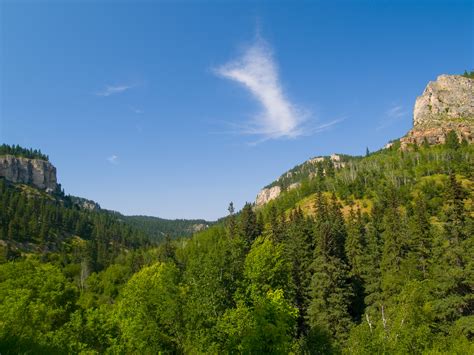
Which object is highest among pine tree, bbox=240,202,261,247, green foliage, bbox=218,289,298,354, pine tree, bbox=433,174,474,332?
pine tree, bbox=240,202,261,247

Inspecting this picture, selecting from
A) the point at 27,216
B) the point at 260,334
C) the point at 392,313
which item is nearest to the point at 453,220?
the point at 392,313

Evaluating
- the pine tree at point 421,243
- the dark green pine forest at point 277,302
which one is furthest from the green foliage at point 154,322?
the pine tree at point 421,243

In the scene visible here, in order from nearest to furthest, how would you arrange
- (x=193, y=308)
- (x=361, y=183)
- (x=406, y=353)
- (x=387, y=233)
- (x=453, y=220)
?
(x=406, y=353), (x=193, y=308), (x=453, y=220), (x=387, y=233), (x=361, y=183)

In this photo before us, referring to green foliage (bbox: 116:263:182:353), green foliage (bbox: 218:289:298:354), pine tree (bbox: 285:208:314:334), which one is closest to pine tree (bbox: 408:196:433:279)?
pine tree (bbox: 285:208:314:334)

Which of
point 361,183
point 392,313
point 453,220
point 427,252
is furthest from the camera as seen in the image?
point 361,183

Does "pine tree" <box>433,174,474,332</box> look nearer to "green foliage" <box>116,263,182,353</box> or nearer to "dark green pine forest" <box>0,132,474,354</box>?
"dark green pine forest" <box>0,132,474,354</box>

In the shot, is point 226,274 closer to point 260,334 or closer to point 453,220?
point 260,334

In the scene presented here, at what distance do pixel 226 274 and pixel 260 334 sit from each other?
12.0m

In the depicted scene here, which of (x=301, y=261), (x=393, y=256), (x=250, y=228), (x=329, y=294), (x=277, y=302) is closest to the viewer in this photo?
(x=277, y=302)

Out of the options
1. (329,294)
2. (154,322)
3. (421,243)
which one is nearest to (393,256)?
(421,243)

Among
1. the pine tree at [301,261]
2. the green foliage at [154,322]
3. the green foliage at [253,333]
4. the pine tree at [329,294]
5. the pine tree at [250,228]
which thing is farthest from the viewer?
the pine tree at [250,228]

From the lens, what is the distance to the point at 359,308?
203ft

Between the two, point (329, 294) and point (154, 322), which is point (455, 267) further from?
point (154, 322)

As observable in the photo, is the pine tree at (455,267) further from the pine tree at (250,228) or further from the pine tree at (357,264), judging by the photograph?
the pine tree at (250,228)
